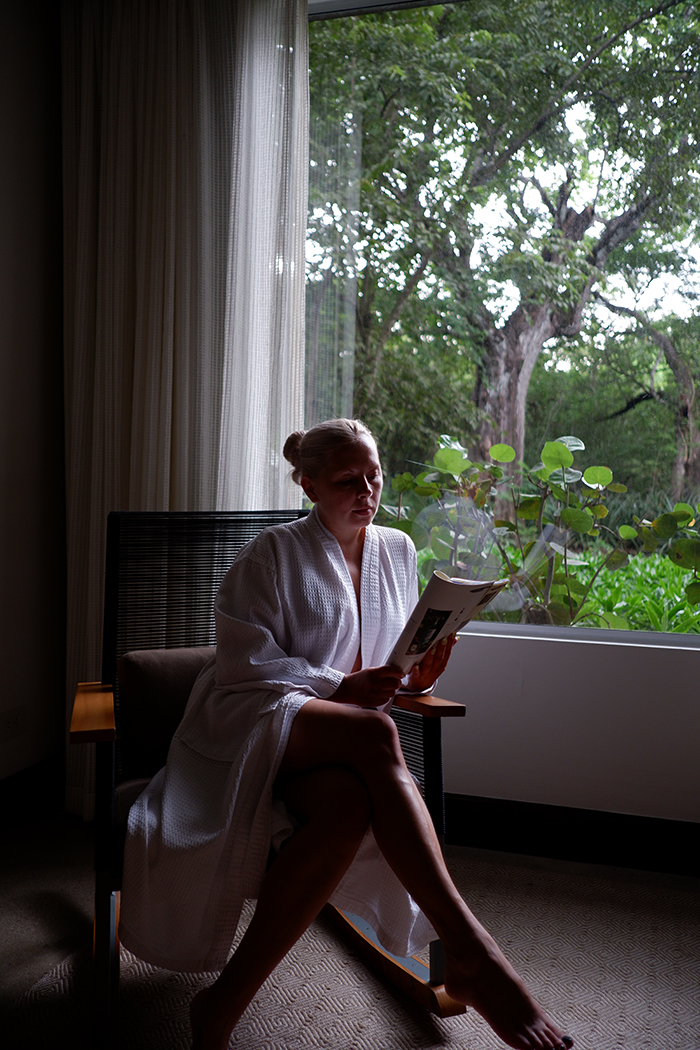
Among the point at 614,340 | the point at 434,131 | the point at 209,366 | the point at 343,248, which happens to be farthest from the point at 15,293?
the point at 614,340

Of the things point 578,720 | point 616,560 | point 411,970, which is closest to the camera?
point 411,970

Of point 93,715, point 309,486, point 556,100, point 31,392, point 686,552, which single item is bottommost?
point 93,715

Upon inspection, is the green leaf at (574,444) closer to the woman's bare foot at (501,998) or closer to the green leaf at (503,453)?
the green leaf at (503,453)

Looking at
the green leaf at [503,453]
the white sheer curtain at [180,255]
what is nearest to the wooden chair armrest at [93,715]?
the white sheer curtain at [180,255]

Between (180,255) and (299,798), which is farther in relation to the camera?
(180,255)

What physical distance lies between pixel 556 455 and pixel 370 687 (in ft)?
3.83

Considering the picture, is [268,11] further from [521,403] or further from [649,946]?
[649,946]

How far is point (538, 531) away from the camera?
95.7 inches

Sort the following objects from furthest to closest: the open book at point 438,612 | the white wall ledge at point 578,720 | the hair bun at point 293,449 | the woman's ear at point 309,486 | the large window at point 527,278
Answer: the large window at point 527,278 → the white wall ledge at point 578,720 → the hair bun at point 293,449 → the woman's ear at point 309,486 → the open book at point 438,612

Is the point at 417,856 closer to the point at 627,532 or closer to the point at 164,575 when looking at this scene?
the point at 164,575

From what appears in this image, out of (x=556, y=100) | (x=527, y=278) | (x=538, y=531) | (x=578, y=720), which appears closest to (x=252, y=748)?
(x=578, y=720)

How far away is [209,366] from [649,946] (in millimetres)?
1911

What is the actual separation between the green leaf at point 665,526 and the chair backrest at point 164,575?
42.2 inches

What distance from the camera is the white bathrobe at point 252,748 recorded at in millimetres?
1386
